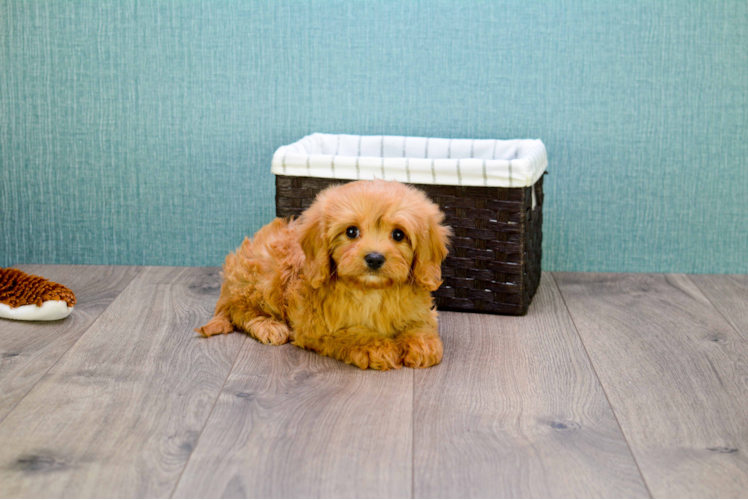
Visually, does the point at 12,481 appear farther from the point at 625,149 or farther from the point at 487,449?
the point at 625,149

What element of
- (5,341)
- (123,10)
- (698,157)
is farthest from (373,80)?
(5,341)

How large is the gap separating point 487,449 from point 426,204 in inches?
24.5

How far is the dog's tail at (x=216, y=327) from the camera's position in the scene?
209cm

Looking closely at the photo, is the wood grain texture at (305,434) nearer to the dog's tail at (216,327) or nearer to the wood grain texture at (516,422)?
the wood grain texture at (516,422)

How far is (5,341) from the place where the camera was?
2.03 meters

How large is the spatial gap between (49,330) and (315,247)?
2.76 ft

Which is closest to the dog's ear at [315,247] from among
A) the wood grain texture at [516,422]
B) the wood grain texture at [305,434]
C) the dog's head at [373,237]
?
the dog's head at [373,237]

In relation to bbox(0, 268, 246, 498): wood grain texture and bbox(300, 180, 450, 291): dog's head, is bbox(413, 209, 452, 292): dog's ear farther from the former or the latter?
bbox(0, 268, 246, 498): wood grain texture

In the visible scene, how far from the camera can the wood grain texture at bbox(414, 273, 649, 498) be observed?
4.51ft

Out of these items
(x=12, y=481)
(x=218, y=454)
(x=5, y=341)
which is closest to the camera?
(x=12, y=481)

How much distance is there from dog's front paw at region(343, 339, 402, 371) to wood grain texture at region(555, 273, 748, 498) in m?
0.51

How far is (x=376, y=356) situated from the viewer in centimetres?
185

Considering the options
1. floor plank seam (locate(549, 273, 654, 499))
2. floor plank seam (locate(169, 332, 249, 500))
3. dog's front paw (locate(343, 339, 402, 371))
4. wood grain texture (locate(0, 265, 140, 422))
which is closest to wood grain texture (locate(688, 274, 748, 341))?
floor plank seam (locate(549, 273, 654, 499))

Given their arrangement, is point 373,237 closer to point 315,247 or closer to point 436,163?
point 315,247
